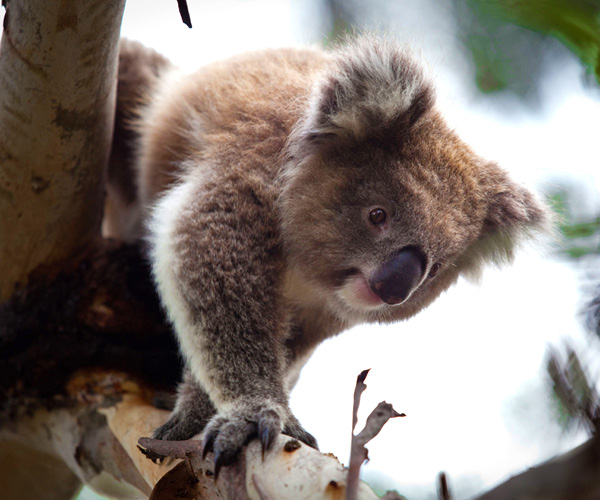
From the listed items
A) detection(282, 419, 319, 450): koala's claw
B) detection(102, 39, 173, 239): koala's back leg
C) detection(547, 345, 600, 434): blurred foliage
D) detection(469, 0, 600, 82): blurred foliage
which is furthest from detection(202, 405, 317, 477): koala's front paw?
detection(102, 39, 173, 239): koala's back leg

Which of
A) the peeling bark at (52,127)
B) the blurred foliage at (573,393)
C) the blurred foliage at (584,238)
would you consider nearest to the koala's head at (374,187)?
the peeling bark at (52,127)

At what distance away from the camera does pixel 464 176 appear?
3145 millimetres

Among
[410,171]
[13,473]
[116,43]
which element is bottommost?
[13,473]

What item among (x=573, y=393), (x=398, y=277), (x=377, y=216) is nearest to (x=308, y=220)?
(x=377, y=216)

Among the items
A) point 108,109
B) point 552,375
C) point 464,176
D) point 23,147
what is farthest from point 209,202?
point 552,375

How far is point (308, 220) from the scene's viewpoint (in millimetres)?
3020

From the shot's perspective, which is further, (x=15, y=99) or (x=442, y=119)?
(x=442, y=119)

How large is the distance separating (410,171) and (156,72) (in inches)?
90.0

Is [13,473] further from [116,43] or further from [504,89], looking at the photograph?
[504,89]

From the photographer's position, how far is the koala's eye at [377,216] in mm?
2914

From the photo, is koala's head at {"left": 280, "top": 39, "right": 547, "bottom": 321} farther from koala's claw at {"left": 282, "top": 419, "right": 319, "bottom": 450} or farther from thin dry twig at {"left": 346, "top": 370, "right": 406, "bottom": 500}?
thin dry twig at {"left": 346, "top": 370, "right": 406, "bottom": 500}

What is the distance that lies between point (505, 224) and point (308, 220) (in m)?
1.10

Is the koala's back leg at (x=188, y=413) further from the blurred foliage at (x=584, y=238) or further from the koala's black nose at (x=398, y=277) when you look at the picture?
the blurred foliage at (x=584, y=238)

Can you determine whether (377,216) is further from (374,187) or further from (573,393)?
(573,393)
